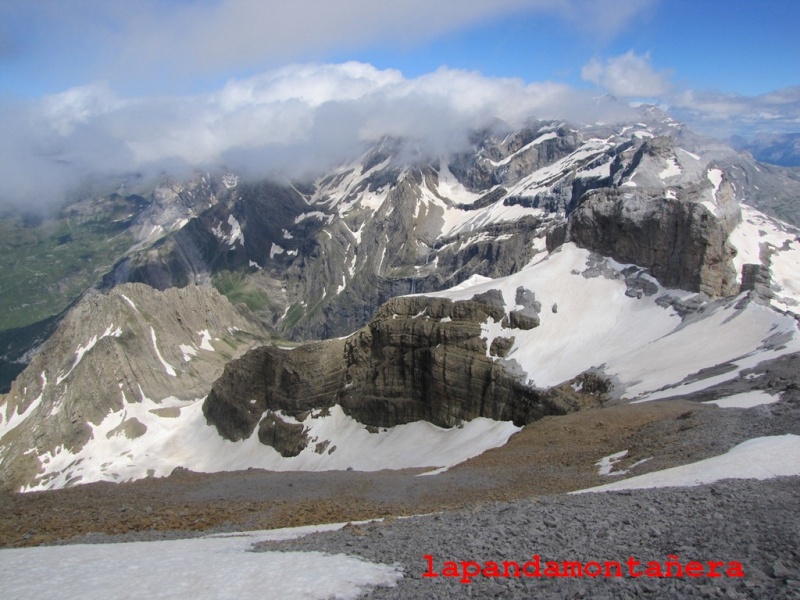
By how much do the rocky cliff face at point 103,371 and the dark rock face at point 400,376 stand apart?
49.0 meters

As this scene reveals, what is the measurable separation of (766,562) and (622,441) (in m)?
26.1

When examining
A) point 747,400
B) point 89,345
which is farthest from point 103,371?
point 747,400

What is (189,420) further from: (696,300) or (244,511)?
(244,511)

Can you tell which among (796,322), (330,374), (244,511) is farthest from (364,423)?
(244,511)

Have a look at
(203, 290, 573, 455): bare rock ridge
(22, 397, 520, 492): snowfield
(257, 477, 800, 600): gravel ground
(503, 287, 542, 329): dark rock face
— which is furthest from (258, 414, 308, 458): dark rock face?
(257, 477, 800, 600): gravel ground

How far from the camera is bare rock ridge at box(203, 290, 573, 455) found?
260 feet

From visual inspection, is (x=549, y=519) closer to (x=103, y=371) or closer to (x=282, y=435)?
(x=282, y=435)

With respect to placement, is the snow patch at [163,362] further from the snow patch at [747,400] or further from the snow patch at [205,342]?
the snow patch at [747,400]

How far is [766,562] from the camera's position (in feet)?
40.1

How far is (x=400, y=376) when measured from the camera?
304 feet

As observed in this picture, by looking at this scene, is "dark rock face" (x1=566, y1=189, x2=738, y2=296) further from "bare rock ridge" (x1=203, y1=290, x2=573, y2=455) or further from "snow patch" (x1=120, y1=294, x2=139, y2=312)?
"snow patch" (x1=120, y1=294, x2=139, y2=312)

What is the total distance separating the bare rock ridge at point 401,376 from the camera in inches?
3115

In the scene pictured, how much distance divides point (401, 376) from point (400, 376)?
0.54 ft

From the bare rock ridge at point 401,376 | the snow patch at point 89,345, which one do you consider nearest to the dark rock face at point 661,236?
the bare rock ridge at point 401,376
